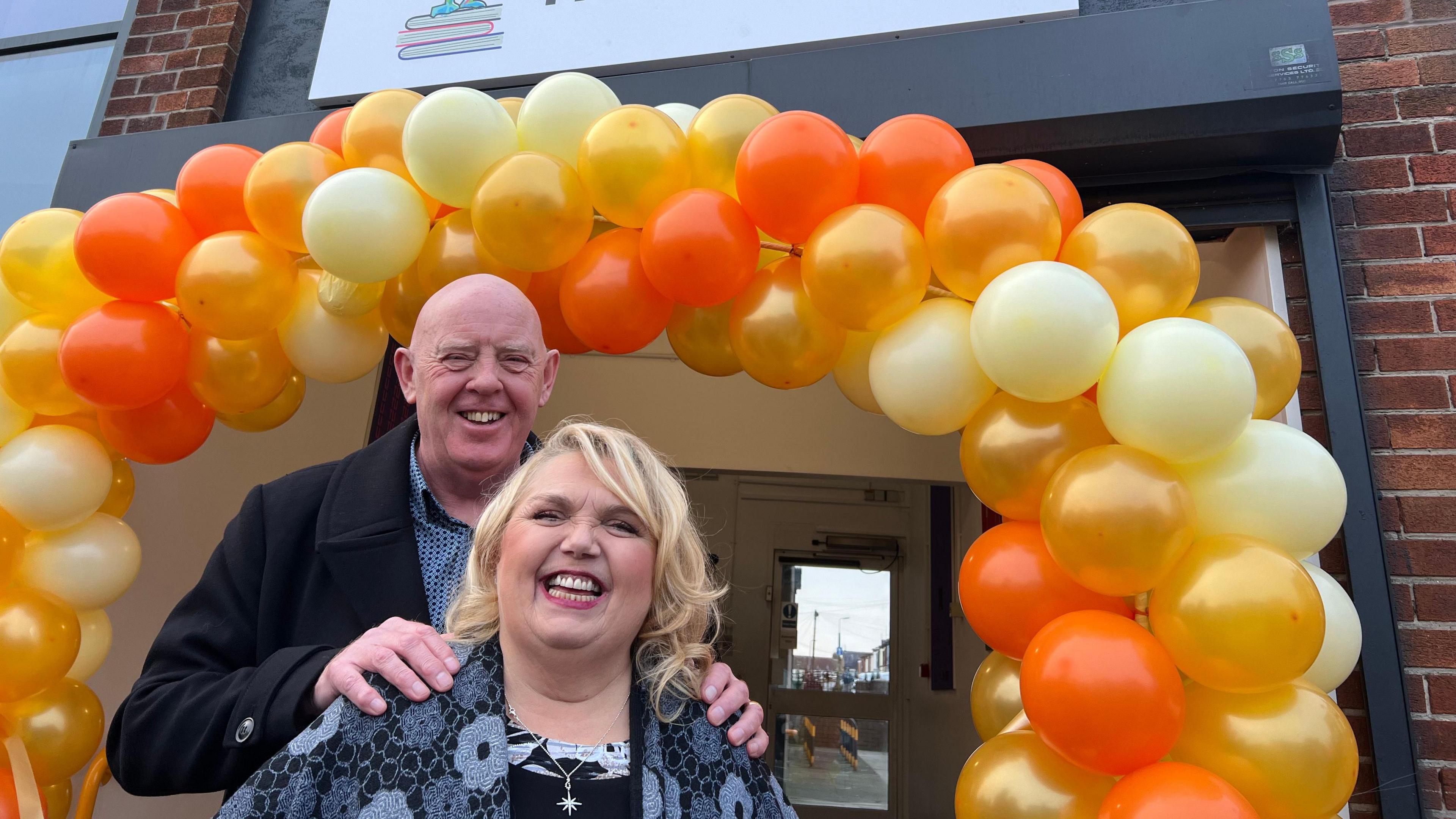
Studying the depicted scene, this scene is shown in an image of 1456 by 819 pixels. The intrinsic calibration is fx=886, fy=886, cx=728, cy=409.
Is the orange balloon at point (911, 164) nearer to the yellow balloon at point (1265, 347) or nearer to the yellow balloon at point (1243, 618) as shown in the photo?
the yellow balloon at point (1265, 347)

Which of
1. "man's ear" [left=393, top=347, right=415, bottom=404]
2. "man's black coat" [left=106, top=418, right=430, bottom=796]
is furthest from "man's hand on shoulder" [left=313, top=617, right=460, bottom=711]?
"man's ear" [left=393, top=347, right=415, bottom=404]

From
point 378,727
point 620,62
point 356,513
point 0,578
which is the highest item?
point 620,62

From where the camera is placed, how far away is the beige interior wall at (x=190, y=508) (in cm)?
385

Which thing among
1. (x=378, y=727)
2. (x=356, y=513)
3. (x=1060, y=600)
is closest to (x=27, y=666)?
(x=356, y=513)

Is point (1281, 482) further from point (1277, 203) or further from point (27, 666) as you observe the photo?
point (27, 666)

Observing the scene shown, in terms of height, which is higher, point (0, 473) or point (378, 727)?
point (0, 473)

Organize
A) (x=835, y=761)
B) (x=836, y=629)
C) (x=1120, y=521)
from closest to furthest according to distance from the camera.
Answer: (x=1120, y=521), (x=835, y=761), (x=836, y=629)

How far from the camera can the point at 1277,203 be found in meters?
2.40

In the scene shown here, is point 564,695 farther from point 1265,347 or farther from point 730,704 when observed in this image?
point 1265,347

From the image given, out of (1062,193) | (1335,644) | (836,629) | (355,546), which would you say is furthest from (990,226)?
(836,629)

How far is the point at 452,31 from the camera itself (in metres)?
3.27

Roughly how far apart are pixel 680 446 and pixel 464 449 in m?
3.19

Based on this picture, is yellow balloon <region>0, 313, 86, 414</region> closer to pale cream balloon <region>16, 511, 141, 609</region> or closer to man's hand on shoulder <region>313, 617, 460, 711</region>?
pale cream balloon <region>16, 511, 141, 609</region>

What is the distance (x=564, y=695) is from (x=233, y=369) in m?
1.30
